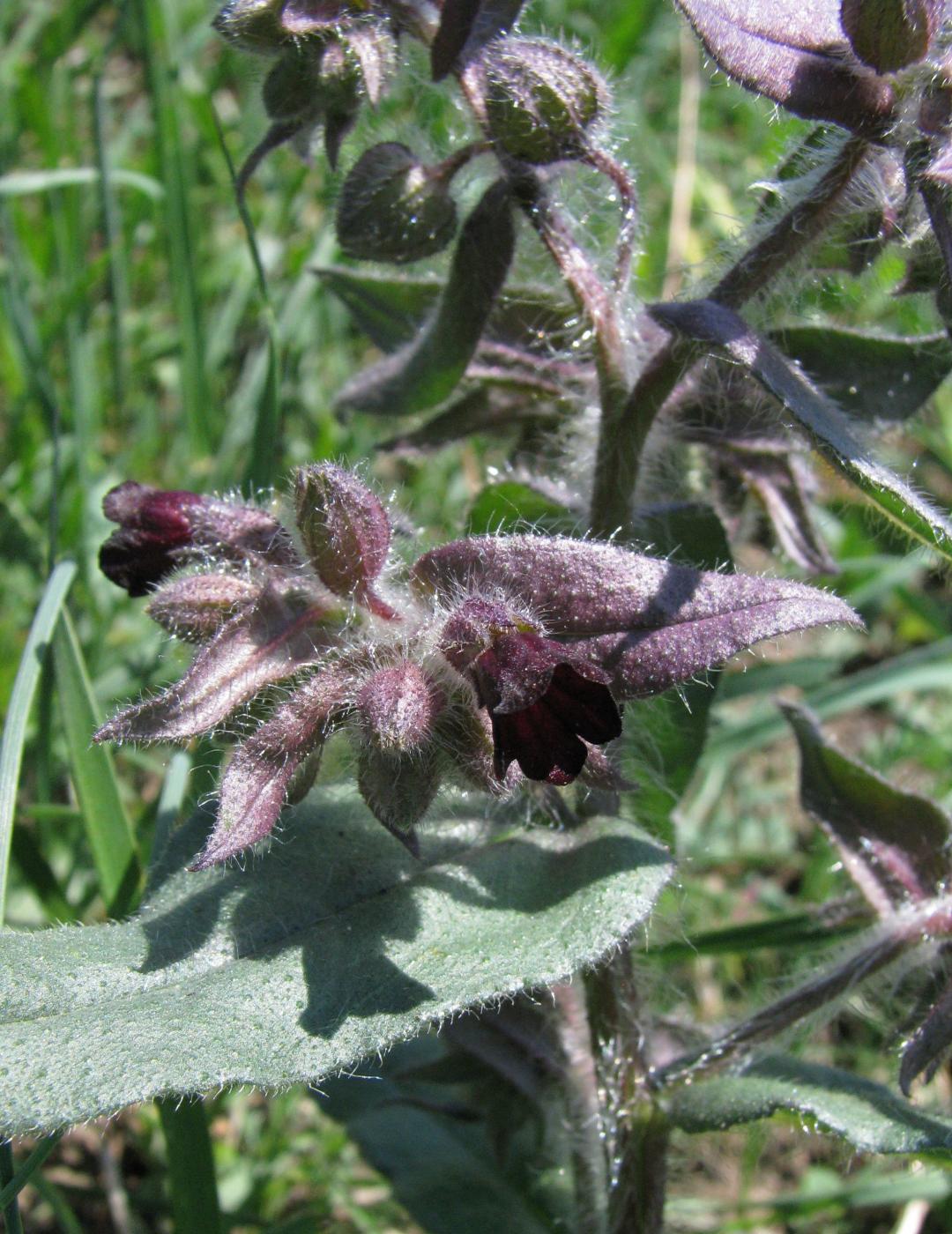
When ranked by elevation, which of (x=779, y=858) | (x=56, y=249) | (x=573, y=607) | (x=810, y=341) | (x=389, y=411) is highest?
(x=810, y=341)

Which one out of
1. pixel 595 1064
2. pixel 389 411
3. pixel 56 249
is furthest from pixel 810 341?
pixel 56 249

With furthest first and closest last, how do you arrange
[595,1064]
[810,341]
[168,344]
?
[168,344]
[810,341]
[595,1064]

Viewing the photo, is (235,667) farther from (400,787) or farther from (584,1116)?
(584,1116)

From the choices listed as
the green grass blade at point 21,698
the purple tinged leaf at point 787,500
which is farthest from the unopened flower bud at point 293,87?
the purple tinged leaf at point 787,500

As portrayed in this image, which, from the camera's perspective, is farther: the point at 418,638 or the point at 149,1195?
the point at 149,1195

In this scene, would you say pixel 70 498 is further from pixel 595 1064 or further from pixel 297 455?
pixel 595 1064

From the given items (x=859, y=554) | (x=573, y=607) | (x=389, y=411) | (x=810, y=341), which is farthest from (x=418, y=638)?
(x=859, y=554)

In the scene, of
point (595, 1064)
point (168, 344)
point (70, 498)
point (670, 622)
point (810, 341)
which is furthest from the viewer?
point (168, 344)

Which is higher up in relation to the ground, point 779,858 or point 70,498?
point 70,498

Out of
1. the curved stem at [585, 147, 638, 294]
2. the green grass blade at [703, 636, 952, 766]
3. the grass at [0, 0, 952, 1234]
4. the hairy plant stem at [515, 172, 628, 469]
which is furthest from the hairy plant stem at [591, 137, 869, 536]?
the green grass blade at [703, 636, 952, 766]
